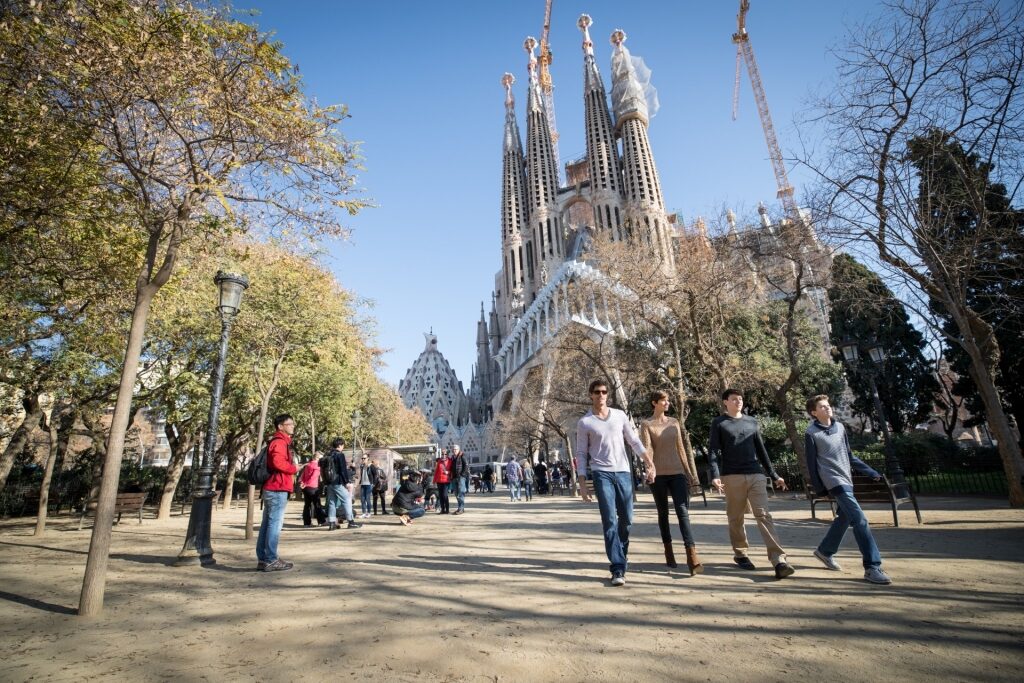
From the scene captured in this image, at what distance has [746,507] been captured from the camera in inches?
180

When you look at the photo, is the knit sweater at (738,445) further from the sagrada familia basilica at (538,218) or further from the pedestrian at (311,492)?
the sagrada familia basilica at (538,218)

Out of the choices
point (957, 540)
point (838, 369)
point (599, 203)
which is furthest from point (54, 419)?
point (599, 203)

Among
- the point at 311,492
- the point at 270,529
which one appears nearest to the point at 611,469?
the point at 270,529

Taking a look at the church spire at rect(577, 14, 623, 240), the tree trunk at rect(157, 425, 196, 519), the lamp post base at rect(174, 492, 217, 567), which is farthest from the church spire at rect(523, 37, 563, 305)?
the lamp post base at rect(174, 492, 217, 567)

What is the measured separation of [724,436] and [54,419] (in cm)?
1351

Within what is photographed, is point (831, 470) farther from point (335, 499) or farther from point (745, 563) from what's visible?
point (335, 499)

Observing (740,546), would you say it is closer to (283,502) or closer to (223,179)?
(283,502)

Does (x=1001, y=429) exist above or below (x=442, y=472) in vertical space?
above

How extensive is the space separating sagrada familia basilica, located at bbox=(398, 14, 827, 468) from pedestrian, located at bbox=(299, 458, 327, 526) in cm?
4377

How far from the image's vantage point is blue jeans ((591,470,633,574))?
13.8 feet

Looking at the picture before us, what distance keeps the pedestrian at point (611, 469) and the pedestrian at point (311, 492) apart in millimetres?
7043

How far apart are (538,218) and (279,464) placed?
233ft

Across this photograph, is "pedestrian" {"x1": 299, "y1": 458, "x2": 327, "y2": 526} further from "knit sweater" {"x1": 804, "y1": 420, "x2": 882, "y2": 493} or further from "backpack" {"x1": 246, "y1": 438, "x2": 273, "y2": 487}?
"knit sweater" {"x1": 804, "y1": 420, "x2": 882, "y2": 493}

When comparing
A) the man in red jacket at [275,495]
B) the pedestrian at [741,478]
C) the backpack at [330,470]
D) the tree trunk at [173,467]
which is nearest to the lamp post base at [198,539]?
the man in red jacket at [275,495]
